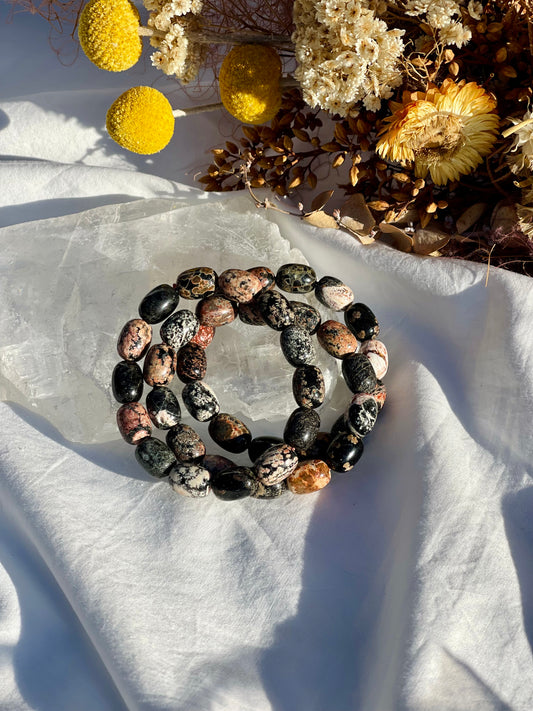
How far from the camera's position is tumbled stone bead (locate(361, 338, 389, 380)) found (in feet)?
2.88

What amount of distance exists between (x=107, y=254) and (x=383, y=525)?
1.75 ft

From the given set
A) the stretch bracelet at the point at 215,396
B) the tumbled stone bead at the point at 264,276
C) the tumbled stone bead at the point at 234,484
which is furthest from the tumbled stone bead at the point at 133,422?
the tumbled stone bead at the point at 264,276

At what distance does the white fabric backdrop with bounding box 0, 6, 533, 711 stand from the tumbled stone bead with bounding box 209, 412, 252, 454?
8cm

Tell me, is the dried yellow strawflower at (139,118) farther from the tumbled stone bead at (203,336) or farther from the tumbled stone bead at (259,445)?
the tumbled stone bead at (259,445)

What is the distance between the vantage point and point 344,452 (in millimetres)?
843

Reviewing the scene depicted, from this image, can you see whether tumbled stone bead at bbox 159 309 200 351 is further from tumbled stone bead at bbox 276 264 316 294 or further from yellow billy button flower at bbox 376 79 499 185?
yellow billy button flower at bbox 376 79 499 185

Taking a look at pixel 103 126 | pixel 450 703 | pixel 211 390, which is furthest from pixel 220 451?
pixel 103 126

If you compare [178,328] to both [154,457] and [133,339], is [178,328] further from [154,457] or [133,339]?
[154,457]

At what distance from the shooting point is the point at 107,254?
0.94 meters

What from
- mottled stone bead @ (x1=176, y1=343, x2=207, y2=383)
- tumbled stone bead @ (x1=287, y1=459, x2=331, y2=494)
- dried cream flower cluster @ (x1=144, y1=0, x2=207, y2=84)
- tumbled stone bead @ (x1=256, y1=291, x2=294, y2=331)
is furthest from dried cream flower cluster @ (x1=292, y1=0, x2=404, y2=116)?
tumbled stone bead @ (x1=287, y1=459, x2=331, y2=494)

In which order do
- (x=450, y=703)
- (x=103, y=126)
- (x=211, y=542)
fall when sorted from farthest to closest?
(x=103, y=126) → (x=211, y=542) → (x=450, y=703)

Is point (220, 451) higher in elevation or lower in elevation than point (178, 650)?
higher

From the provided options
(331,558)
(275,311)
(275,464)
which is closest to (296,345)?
(275,311)

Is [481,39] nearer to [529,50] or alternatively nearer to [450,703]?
[529,50]
